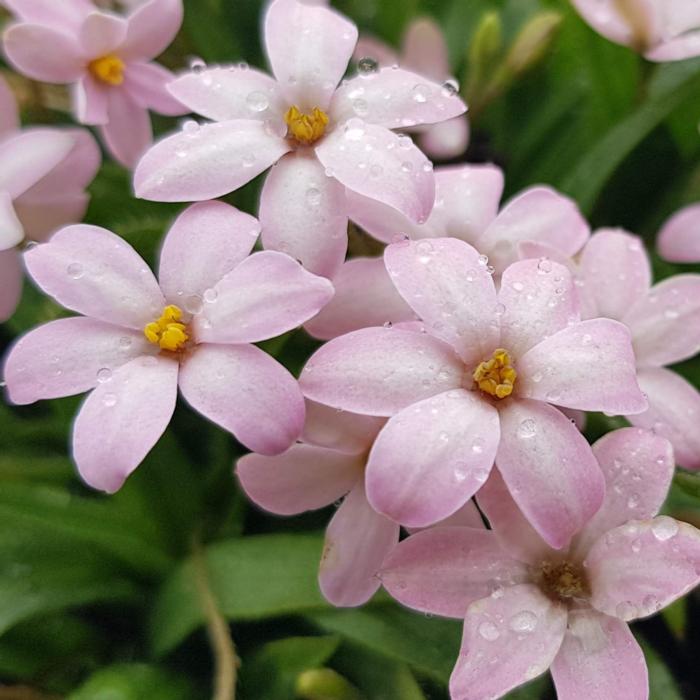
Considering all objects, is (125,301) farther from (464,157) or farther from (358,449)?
(464,157)

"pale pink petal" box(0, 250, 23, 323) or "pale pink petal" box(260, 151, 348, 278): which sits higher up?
"pale pink petal" box(260, 151, 348, 278)

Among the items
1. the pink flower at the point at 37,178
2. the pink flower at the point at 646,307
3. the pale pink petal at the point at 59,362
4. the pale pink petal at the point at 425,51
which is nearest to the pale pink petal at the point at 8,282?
the pink flower at the point at 37,178

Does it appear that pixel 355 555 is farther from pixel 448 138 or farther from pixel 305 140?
pixel 448 138

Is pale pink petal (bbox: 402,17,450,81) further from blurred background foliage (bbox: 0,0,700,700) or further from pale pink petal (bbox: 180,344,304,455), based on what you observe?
pale pink petal (bbox: 180,344,304,455)

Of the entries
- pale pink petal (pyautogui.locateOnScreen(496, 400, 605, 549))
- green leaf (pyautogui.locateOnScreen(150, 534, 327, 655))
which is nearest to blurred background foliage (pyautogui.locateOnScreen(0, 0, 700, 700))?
green leaf (pyautogui.locateOnScreen(150, 534, 327, 655))

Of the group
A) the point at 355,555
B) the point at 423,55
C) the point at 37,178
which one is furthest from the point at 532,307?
the point at 423,55

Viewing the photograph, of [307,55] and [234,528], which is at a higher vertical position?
[307,55]

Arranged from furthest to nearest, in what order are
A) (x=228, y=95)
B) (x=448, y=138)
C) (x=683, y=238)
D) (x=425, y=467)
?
(x=448, y=138)
(x=683, y=238)
(x=228, y=95)
(x=425, y=467)
